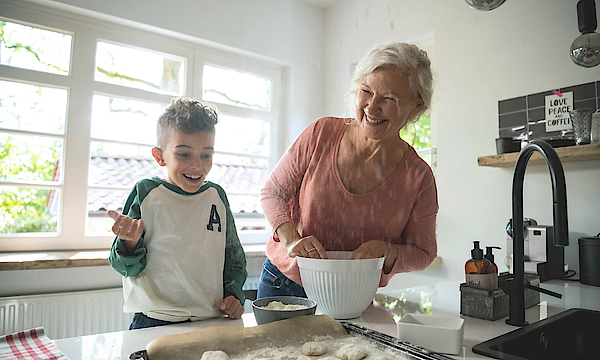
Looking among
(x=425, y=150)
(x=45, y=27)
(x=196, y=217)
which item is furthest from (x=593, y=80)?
(x=45, y=27)

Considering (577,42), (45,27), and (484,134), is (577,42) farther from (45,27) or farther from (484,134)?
(45,27)

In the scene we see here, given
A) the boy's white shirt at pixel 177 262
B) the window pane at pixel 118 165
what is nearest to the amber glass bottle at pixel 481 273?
the boy's white shirt at pixel 177 262

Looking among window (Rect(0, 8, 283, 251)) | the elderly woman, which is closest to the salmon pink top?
the elderly woman

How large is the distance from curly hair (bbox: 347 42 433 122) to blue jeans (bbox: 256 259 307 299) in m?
0.57

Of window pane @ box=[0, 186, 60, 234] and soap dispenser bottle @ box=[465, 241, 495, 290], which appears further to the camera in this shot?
window pane @ box=[0, 186, 60, 234]

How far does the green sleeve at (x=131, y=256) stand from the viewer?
2.94 feet

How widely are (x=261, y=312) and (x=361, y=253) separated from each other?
0.94 feet

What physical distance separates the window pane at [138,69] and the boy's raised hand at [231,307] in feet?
6.94

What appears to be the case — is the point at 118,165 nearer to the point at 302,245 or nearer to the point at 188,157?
the point at 188,157

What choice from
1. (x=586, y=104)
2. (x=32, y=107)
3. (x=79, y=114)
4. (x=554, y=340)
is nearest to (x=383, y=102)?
(x=554, y=340)

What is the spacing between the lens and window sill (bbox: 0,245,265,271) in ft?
6.34

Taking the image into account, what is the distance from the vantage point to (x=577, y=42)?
1524mm

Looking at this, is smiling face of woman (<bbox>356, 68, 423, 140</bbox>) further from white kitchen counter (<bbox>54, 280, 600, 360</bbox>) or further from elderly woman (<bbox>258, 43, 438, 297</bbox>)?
white kitchen counter (<bbox>54, 280, 600, 360</bbox>)

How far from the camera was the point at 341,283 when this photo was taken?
0.87 m
